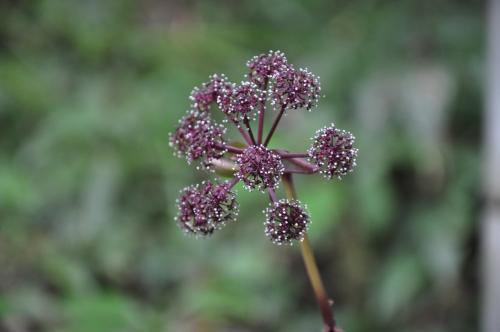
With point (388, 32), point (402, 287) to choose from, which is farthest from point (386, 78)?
point (402, 287)

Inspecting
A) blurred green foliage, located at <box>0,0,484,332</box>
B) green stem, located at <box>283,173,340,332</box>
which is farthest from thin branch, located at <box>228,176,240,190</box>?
blurred green foliage, located at <box>0,0,484,332</box>

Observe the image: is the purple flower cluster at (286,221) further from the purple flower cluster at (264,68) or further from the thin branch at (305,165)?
the purple flower cluster at (264,68)

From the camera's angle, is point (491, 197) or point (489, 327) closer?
point (489, 327)

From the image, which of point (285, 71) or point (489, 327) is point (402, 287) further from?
point (285, 71)

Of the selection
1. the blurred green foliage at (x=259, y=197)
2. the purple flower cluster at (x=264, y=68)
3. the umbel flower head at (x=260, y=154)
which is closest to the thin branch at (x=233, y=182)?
the umbel flower head at (x=260, y=154)

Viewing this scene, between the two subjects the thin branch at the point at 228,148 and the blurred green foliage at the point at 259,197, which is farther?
the blurred green foliage at the point at 259,197
